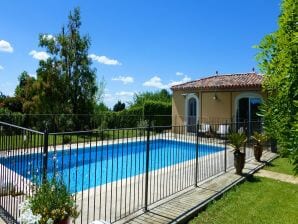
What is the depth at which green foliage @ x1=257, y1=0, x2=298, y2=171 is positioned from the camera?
150 inches

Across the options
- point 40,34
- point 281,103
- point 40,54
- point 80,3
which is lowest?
point 281,103

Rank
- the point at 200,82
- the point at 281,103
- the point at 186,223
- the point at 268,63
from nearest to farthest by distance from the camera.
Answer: the point at 281,103 → the point at 268,63 → the point at 186,223 → the point at 200,82

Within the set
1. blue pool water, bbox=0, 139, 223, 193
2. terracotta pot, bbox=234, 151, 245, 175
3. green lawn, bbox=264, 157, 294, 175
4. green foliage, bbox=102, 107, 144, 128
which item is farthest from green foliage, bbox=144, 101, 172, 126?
terracotta pot, bbox=234, 151, 245, 175

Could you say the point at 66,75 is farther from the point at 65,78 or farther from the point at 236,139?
the point at 236,139

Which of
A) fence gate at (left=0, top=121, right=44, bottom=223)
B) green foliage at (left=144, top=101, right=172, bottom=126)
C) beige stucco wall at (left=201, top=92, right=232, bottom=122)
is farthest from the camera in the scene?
green foliage at (left=144, top=101, right=172, bottom=126)

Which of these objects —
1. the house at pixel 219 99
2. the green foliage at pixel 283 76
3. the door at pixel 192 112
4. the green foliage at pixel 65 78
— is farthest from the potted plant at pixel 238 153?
the door at pixel 192 112

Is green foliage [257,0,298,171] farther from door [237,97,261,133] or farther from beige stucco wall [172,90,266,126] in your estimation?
beige stucco wall [172,90,266,126]

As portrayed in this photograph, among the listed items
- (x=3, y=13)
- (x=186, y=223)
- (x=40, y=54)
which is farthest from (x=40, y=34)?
(x=186, y=223)

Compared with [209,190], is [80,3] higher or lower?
higher

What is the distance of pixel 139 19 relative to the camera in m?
22.0

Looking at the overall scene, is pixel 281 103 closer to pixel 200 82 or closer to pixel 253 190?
pixel 253 190

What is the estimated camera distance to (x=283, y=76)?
3947 millimetres

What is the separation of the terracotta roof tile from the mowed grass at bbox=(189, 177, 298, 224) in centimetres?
1246

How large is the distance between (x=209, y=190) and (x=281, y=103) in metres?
4.93
